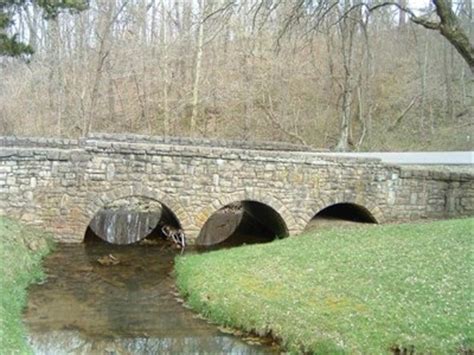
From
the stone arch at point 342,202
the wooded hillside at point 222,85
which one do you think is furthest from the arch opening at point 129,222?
the wooded hillside at point 222,85

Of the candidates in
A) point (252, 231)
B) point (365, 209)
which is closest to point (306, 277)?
→ point (365, 209)

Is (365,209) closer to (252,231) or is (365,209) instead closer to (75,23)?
(252,231)

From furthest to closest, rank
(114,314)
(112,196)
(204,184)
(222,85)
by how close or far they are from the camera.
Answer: (222,85), (204,184), (112,196), (114,314)

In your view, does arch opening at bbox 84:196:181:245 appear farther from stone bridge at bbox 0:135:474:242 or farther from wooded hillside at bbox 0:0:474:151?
wooded hillside at bbox 0:0:474:151

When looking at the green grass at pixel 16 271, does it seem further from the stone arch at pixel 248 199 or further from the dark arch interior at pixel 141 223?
the stone arch at pixel 248 199

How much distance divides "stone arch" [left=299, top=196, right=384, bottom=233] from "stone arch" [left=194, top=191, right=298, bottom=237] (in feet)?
1.37

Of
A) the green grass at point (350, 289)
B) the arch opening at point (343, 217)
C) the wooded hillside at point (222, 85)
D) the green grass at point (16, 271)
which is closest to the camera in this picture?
the green grass at point (16, 271)

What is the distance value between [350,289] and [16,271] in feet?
21.5

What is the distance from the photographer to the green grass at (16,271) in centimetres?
830

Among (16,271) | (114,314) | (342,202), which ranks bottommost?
(114,314)

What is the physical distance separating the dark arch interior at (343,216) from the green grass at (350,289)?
9.48 feet

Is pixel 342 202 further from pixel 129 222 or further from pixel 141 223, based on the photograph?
pixel 129 222

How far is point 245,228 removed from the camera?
20.3m

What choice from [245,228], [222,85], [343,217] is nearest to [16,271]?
[245,228]
